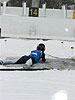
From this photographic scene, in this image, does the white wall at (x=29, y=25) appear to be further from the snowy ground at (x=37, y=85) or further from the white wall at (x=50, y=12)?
the snowy ground at (x=37, y=85)

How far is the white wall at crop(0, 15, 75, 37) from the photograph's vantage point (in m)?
27.5

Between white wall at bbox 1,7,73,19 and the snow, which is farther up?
white wall at bbox 1,7,73,19

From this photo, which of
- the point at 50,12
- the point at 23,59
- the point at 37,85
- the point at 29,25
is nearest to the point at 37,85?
the point at 37,85

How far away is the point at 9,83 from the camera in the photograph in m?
6.11

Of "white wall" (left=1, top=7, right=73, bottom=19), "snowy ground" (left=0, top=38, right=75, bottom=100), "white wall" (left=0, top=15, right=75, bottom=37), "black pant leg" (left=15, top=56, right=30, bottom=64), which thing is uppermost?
"white wall" (left=1, top=7, right=73, bottom=19)

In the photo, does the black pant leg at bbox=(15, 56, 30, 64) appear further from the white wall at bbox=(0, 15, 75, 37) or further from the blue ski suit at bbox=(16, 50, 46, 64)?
the white wall at bbox=(0, 15, 75, 37)

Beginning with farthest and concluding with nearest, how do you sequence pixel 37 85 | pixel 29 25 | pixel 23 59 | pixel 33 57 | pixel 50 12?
1. pixel 50 12
2. pixel 29 25
3. pixel 33 57
4. pixel 23 59
5. pixel 37 85

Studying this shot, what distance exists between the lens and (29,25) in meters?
27.9

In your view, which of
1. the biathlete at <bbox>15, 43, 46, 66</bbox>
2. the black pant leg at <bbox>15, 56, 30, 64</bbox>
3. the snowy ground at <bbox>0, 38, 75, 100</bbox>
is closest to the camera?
the snowy ground at <bbox>0, 38, 75, 100</bbox>

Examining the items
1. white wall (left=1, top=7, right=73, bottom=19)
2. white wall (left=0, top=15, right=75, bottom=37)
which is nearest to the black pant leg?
white wall (left=0, top=15, right=75, bottom=37)

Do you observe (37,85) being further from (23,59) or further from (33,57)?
(33,57)

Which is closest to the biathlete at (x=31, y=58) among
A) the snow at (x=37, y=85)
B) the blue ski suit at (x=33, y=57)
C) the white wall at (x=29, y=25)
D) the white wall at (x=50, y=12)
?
the blue ski suit at (x=33, y=57)

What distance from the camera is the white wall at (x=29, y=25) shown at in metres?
27.5

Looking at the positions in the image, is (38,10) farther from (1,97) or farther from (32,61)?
(1,97)
